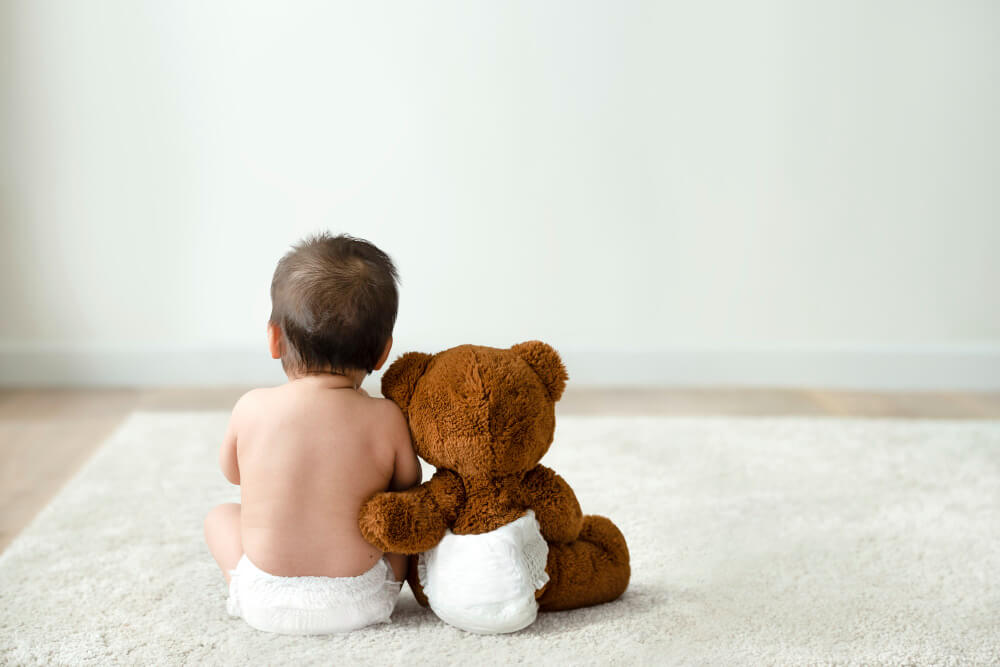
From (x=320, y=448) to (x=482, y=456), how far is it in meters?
0.19

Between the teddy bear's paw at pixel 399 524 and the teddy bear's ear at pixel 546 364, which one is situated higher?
the teddy bear's ear at pixel 546 364

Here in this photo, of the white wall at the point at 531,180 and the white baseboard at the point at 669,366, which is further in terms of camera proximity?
the white baseboard at the point at 669,366

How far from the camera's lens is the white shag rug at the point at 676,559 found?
49.3 inches

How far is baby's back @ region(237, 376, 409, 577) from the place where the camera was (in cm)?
122

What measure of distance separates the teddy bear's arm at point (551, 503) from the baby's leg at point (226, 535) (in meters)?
0.38

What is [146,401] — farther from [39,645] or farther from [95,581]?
[39,645]

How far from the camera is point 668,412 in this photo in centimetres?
255

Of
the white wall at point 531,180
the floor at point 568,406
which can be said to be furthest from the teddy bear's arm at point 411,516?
the white wall at point 531,180

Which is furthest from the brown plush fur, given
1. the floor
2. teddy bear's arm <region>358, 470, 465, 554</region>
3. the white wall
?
the white wall

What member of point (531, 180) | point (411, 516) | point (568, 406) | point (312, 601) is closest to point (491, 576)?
point (411, 516)

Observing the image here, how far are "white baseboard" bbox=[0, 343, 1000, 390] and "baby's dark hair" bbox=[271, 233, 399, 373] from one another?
5.12 feet

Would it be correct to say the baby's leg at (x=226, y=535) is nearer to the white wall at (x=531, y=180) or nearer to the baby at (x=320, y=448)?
the baby at (x=320, y=448)

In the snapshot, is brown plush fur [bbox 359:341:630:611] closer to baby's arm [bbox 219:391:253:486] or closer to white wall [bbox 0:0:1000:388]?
baby's arm [bbox 219:391:253:486]

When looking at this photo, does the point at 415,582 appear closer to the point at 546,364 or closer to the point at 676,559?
the point at 546,364
